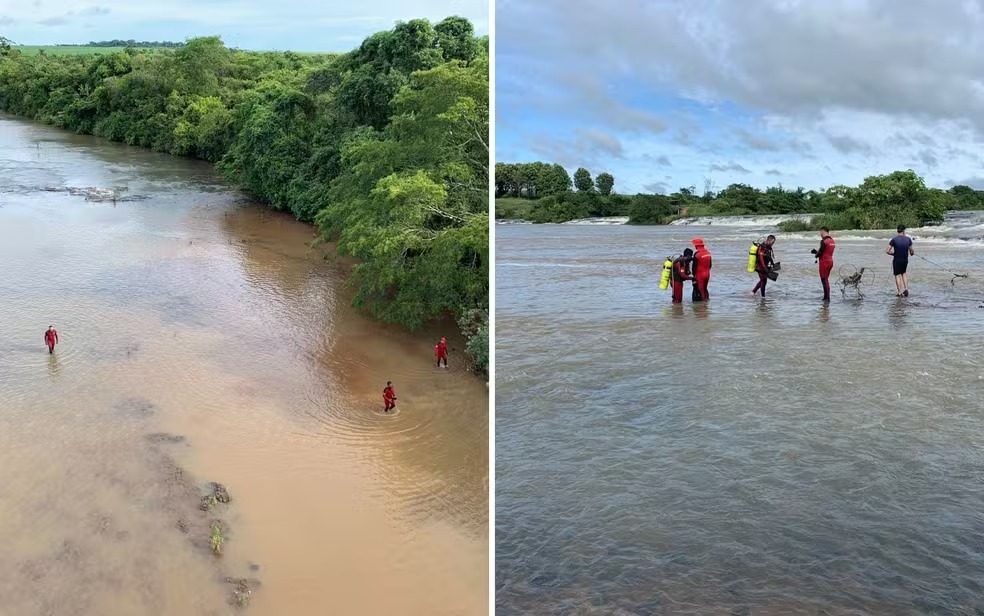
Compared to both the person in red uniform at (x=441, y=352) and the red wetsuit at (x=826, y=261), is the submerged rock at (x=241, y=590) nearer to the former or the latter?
the person in red uniform at (x=441, y=352)

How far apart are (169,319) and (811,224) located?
10.2 metres

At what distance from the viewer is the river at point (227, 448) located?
15.5ft

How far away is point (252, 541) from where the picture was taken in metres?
5.12

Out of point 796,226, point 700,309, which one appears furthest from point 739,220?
point 700,309

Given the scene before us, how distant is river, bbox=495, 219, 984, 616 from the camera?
2467 millimetres

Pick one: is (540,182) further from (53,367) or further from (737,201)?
(53,367)

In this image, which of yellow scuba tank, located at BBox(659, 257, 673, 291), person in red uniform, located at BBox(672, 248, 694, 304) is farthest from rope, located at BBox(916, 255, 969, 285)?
yellow scuba tank, located at BBox(659, 257, 673, 291)

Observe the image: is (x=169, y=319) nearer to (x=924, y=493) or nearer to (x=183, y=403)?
(x=183, y=403)

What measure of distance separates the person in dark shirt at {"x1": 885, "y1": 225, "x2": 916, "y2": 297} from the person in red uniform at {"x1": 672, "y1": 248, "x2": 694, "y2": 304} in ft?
4.74

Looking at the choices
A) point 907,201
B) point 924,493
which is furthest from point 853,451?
point 907,201

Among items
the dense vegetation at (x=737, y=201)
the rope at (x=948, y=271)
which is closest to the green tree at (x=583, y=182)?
the dense vegetation at (x=737, y=201)

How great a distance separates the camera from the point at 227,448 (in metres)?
6.26

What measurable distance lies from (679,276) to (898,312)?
1.59 metres

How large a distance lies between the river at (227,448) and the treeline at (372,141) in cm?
77
